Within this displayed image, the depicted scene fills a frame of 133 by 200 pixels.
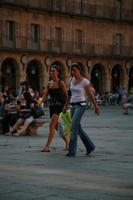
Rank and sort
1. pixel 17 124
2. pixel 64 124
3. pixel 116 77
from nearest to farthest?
1. pixel 64 124
2. pixel 17 124
3. pixel 116 77

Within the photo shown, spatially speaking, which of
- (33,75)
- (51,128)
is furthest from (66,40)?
(51,128)

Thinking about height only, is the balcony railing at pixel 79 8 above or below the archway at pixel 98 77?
above

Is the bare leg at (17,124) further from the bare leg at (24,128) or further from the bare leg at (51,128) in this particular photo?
A: the bare leg at (51,128)

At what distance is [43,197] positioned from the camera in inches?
289

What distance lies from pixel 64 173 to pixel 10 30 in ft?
128

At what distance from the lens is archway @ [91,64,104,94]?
56844mm

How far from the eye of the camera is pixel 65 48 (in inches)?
2053

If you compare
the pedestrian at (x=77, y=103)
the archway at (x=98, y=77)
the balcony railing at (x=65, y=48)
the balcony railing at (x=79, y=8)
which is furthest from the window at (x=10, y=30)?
the pedestrian at (x=77, y=103)

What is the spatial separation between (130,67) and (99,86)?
168 inches

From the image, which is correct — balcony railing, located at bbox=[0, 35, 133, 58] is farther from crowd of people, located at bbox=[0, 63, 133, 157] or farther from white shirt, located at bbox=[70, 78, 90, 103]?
white shirt, located at bbox=[70, 78, 90, 103]

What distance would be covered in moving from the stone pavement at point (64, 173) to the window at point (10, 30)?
33.5 m

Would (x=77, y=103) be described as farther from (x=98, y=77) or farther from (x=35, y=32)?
(x=98, y=77)

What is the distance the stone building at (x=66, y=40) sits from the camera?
48.1 meters

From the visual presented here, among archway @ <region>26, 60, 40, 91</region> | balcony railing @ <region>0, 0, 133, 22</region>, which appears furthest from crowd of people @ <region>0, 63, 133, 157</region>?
archway @ <region>26, 60, 40, 91</region>
